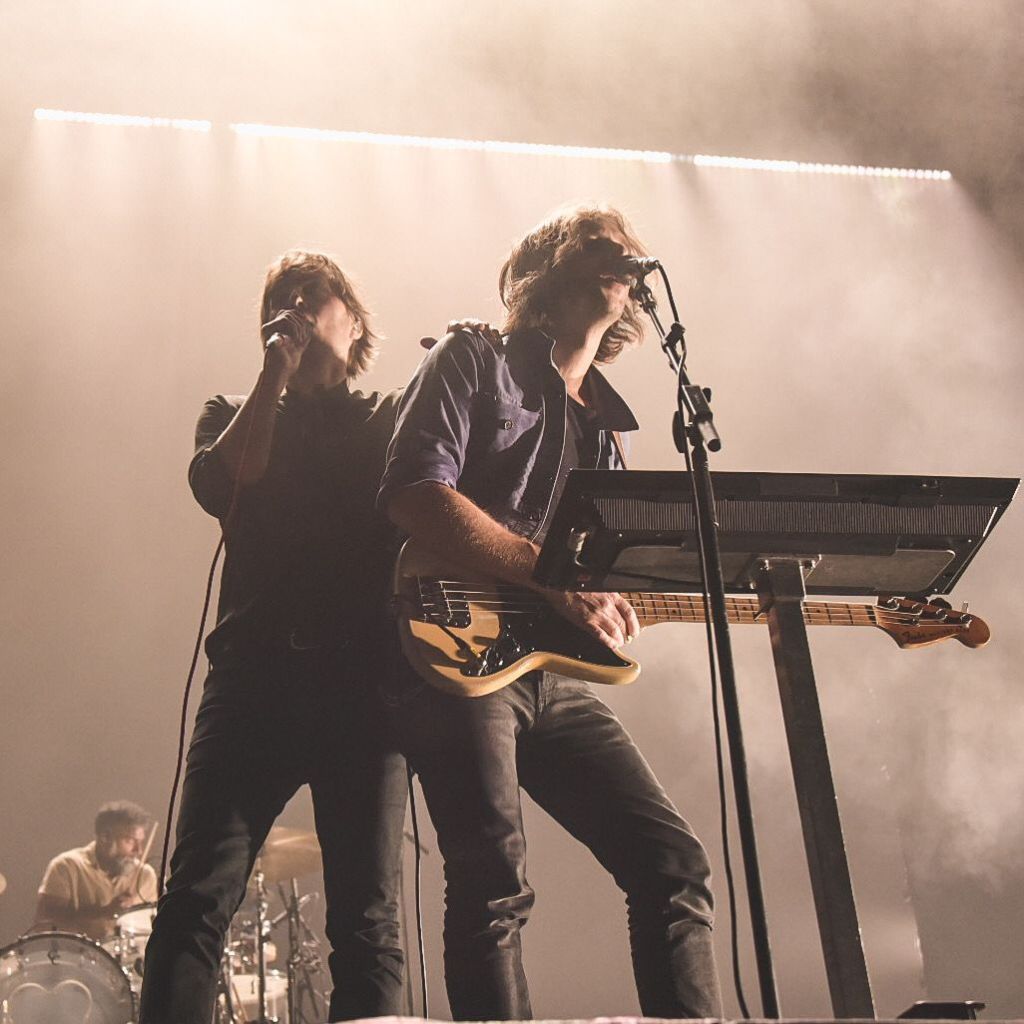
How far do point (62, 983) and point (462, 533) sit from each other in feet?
6.23

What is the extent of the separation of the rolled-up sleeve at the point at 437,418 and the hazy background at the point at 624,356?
41 centimetres

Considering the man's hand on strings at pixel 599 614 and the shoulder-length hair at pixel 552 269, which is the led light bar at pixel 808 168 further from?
the man's hand on strings at pixel 599 614

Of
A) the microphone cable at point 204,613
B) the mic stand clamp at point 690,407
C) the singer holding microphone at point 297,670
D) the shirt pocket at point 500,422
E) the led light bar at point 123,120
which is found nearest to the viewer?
the mic stand clamp at point 690,407

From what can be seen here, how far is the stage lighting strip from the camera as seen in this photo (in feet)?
13.1

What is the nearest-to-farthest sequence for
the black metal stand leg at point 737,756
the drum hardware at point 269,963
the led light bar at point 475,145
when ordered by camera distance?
the black metal stand leg at point 737,756 < the drum hardware at point 269,963 < the led light bar at point 475,145

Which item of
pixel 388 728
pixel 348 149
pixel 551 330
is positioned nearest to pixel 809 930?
pixel 388 728

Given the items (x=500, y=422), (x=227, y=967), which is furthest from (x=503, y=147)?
(x=227, y=967)

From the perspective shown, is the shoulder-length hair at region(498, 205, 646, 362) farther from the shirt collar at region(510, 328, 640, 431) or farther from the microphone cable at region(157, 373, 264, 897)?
the microphone cable at region(157, 373, 264, 897)

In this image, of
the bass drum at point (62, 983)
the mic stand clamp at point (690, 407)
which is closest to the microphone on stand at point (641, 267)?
the mic stand clamp at point (690, 407)

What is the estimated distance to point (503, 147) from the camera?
168 inches

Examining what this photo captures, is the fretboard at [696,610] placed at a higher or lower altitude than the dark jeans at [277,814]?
higher

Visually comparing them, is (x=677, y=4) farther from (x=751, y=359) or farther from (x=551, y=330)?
(x=551, y=330)

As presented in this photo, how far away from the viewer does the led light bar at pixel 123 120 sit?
3.97 meters

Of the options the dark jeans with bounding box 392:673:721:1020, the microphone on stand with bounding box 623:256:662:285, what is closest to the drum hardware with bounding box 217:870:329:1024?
the dark jeans with bounding box 392:673:721:1020
